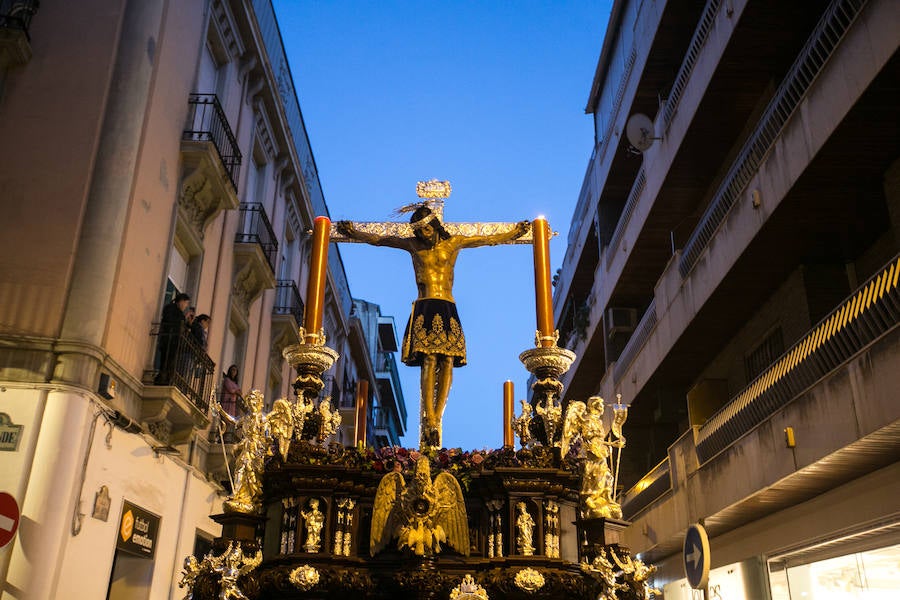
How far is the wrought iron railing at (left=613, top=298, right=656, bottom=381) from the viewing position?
19.3 m

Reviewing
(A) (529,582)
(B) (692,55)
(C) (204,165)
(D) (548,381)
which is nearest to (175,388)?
(C) (204,165)

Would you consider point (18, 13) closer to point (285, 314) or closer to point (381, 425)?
point (285, 314)

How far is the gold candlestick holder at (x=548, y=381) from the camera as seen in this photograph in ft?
19.4

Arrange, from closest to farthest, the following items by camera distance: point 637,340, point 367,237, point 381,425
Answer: point 367,237
point 637,340
point 381,425

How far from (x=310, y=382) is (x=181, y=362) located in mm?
6485

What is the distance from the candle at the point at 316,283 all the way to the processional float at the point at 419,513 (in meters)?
0.02

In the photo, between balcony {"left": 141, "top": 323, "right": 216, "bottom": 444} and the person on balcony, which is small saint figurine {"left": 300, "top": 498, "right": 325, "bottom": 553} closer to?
balcony {"left": 141, "top": 323, "right": 216, "bottom": 444}

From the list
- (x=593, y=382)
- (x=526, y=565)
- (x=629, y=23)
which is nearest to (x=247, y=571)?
(x=526, y=565)

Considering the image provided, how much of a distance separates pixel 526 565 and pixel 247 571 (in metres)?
1.78

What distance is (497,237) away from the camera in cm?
727

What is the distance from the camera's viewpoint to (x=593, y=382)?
29.5 metres

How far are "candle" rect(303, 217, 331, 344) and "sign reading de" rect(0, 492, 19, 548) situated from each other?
3306 millimetres

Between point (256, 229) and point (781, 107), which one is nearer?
point (781, 107)

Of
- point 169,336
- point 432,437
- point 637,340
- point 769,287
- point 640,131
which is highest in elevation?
point 640,131
